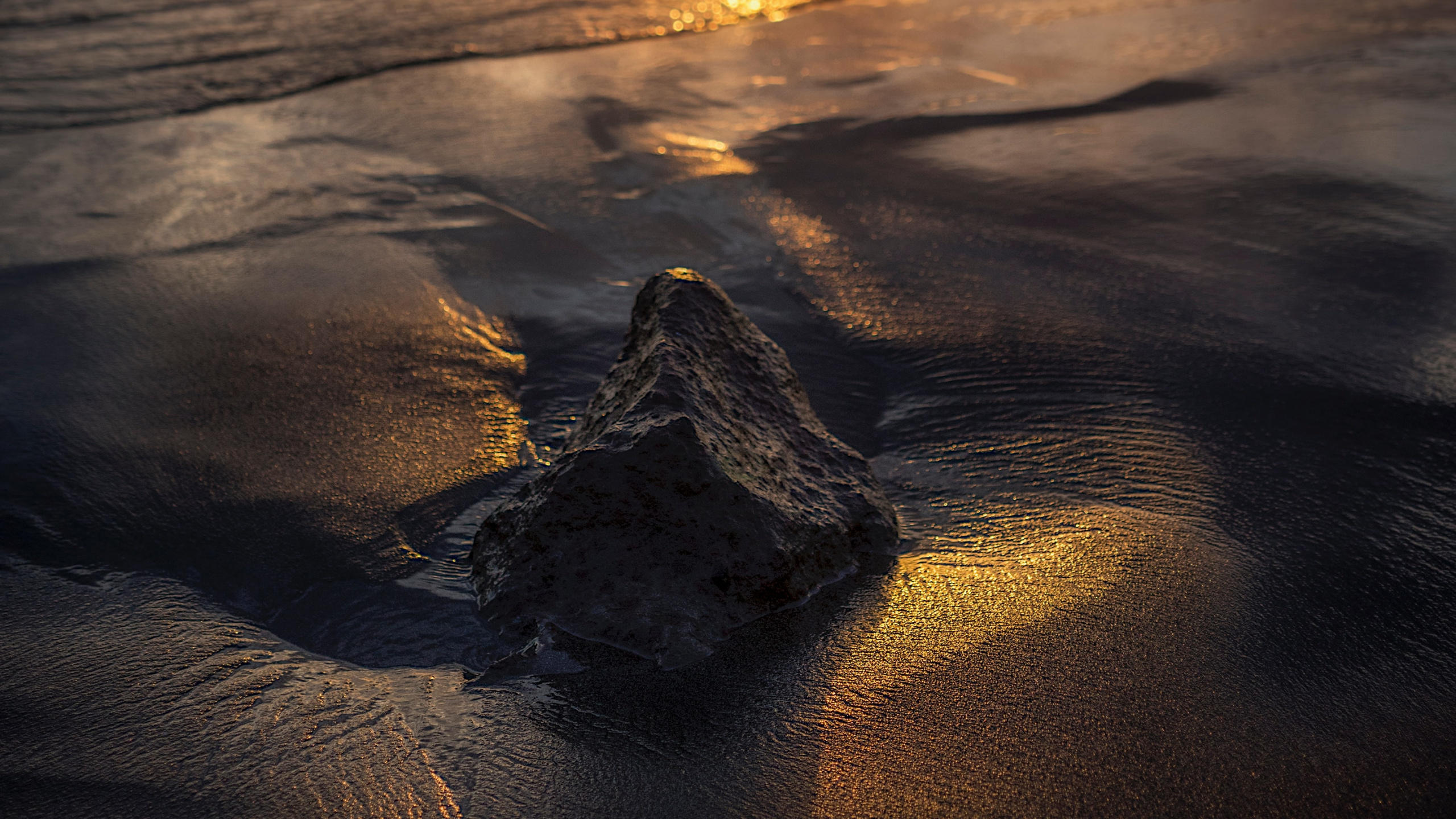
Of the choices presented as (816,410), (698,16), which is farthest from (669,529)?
(698,16)

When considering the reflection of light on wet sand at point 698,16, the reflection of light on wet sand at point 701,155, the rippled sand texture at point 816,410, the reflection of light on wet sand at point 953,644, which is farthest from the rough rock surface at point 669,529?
the reflection of light on wet sand at point 698,16

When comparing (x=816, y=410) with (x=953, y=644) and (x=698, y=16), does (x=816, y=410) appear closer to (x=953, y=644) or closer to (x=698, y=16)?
(x=953, y=644)

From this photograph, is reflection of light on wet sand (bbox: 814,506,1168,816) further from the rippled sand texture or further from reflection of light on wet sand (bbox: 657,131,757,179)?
reflection of light on wet sand (bbox: 657,131,757,179)

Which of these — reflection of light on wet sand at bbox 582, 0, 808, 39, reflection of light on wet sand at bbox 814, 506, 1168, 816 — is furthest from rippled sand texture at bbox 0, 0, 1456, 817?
reflection of light on wet sand at bbox 582, 0, 808, 39

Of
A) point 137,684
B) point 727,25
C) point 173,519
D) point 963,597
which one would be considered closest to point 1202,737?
point 963,597

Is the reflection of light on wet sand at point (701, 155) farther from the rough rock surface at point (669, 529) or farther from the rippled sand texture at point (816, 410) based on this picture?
the rough rock surface at point (669, 529)
